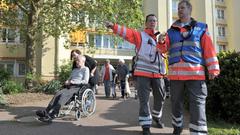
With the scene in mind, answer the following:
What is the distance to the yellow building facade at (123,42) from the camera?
129ft

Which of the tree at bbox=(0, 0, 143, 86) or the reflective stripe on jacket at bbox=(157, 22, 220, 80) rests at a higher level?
the tree at bbox=(0, 0, 143, 86)

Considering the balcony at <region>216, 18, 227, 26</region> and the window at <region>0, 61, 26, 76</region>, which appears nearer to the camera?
the window at <region>0, 61, 26, 76</region>

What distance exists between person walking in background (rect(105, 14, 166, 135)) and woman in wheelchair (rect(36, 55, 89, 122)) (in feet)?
7.00

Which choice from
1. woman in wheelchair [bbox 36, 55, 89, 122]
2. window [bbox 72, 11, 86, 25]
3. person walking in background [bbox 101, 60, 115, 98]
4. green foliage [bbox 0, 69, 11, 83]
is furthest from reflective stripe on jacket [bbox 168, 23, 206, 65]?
green foliage [bbox 0, 69, 11, 83]

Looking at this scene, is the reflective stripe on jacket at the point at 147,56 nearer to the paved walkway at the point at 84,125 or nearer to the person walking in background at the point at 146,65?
the person walking in background at the point at 146,65

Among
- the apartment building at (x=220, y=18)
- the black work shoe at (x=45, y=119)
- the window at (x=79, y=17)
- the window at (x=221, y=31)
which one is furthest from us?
the window at (x=221, y=31)

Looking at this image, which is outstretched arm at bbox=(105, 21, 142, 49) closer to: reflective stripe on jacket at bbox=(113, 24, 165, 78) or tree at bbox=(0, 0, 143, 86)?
reflective stripe on jacket at bbox=(113, 24, 165, 78)

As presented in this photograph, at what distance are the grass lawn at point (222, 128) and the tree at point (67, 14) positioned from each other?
10779 mm

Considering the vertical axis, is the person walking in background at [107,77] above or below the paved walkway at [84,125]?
above

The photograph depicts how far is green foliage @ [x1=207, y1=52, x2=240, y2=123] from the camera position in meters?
8.09

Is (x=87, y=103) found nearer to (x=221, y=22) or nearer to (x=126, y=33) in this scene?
(x=126, y=33)

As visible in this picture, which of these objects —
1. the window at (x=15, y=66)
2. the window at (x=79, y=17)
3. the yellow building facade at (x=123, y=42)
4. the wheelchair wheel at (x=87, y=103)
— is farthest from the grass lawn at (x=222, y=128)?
the window at (x=15, y=66)

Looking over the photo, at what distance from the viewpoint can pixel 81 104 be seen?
876 cm

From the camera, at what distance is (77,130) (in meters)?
7.50
